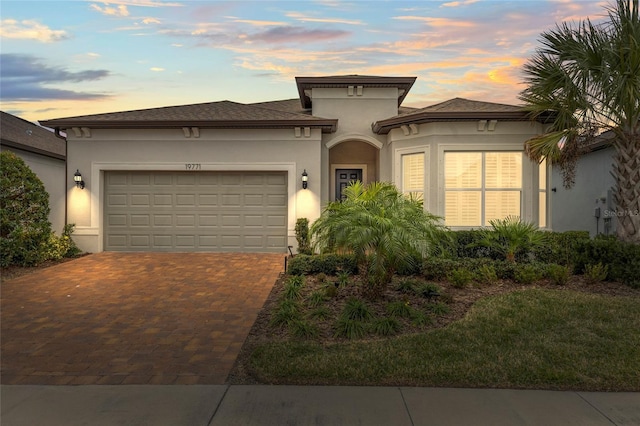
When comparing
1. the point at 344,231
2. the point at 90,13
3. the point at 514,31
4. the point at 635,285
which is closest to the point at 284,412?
the point at 344,231

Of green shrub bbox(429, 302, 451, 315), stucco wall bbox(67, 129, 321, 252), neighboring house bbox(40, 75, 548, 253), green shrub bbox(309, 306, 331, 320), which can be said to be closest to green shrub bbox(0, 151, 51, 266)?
stucco wall bbox(67, 129, 321, 252)

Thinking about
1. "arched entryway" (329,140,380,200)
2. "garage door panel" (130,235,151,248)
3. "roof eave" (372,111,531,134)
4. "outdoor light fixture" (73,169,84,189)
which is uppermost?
"roof eave" (372,111,531,134)

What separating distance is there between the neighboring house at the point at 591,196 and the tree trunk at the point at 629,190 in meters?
3.78

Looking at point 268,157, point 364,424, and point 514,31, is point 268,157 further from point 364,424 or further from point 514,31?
point 364,424

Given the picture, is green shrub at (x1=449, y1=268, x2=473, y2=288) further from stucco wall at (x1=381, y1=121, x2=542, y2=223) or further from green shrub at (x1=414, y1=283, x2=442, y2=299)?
stucco wall at (x1=381, y1=121, x2=542, y2=223)

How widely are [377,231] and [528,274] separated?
3.76 meters

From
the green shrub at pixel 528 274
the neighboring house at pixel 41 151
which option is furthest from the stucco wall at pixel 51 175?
the green shrub at pixel 528 274

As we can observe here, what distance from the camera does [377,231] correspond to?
643cm

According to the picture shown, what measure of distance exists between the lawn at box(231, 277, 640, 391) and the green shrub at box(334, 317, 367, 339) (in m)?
0.07

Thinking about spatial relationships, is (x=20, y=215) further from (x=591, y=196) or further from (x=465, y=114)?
(x=591, y=196)

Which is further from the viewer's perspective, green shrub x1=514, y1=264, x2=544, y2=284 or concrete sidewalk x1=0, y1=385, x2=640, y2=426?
green shrub x1=514, y1=264, x2=544, y2=284

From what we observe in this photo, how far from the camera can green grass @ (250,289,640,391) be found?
4.27 m

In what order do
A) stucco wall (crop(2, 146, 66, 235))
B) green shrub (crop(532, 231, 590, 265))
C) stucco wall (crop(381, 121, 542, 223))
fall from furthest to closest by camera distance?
stucco wall (crop(2, 146, 66, 235)) < stucco wall (crop(381, 121, 542, 223)) < green shrub (crop(532, 231, 590, 265))

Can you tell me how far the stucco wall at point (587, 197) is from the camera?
13.7m
